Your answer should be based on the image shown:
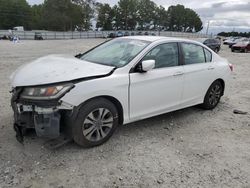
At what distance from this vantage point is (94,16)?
314ft

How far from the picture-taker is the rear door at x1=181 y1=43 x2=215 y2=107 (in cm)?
480

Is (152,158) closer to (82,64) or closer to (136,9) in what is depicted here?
(82,64)

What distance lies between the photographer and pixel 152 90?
4203 millimetres

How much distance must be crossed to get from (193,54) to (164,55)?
0.85 metres

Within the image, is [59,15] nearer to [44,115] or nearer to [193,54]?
[193,54]

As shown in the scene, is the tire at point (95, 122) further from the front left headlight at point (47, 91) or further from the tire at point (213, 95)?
the tire at point (213, 95)

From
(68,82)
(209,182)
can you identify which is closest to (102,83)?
(68,82)

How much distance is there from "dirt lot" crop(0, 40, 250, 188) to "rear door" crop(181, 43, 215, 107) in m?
0.55

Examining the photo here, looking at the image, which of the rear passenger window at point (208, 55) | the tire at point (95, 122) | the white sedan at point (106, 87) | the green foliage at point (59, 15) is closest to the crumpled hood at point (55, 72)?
the white sedan at point (106, 87)

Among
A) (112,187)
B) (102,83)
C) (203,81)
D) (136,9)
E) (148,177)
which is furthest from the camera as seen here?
(136,9)

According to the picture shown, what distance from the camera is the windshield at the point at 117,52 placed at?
13.5 ft

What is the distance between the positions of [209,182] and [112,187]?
1.14 meters

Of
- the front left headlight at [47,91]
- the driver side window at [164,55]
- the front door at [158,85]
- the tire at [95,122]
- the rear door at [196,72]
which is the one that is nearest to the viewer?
the front left headlight at [47,91]

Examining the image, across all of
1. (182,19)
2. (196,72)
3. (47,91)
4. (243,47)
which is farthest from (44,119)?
(182,19)
